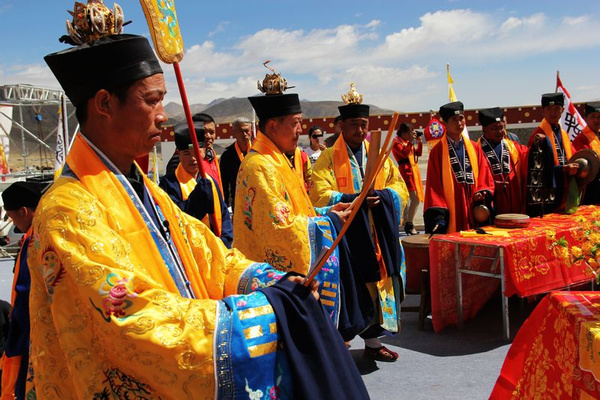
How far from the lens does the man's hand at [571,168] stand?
19.5ft

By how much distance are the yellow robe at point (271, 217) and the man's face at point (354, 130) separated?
1.24m

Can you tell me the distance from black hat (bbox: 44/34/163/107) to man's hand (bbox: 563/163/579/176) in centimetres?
543

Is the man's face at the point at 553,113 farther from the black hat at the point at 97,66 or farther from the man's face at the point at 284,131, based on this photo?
the black hat at the point at 97,66

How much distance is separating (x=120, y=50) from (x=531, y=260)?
4.11m

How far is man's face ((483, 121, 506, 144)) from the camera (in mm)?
5926

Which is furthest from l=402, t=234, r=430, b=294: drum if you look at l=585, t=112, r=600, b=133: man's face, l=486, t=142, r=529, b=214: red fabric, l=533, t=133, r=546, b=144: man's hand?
l=585, t=112, r=600, b=133: man's face

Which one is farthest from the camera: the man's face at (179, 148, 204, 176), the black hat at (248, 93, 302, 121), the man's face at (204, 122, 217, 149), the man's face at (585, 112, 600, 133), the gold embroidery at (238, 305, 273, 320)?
the man's face at (585, 112, 600, 133)

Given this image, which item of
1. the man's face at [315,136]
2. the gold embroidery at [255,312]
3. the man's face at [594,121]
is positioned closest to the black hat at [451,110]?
the man's face at [594,121]

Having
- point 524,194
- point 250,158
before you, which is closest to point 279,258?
point 250,158

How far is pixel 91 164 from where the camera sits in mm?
1634

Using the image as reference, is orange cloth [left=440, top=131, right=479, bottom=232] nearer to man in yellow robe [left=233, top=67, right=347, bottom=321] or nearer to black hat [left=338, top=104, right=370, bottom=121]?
black hat [left=338, top=104, right=370, bottom=121]

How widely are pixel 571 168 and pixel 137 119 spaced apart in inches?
216

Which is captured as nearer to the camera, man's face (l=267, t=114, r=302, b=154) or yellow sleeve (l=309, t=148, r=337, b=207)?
man's face (l=267, t=114, r=302, b=154)

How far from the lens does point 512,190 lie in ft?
19.7
